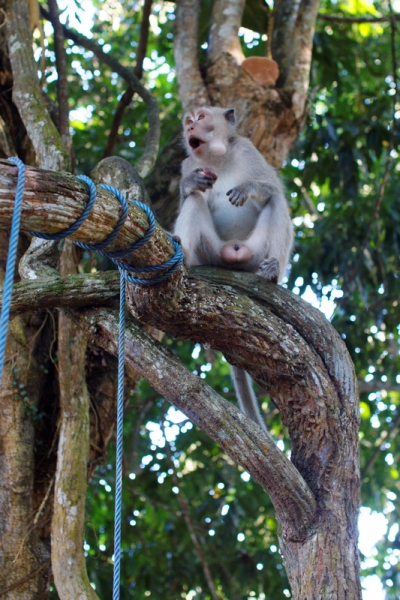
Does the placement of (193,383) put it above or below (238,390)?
below

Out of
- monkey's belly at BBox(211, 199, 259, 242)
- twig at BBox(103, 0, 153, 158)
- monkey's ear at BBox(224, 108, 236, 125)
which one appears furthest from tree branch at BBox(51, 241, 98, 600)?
twig at BBox(103, 0, 153, 158)

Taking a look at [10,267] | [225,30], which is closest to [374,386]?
[225,30]

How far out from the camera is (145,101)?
6074 millimetres

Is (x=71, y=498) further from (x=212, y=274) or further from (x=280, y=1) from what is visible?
(x=280, y=1)

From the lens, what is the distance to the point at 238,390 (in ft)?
14.0

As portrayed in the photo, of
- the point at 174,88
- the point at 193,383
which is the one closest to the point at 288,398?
the point at 193,383

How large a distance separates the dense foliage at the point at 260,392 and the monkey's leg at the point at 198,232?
2259 mm

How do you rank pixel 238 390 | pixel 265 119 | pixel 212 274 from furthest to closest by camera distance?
pixel 265 119 → pixel 238 390 → pixel 212 274

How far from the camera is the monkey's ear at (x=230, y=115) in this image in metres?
5.17

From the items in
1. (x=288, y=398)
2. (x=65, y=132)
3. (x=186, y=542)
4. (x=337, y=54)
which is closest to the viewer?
(x=288, y=398)

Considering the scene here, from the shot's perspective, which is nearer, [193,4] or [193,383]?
[193,383]

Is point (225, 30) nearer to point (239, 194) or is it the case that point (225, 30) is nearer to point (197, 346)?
point (239, 194)

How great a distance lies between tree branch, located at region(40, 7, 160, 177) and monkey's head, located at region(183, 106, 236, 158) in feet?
1.14

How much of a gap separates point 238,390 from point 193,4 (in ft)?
12.5
